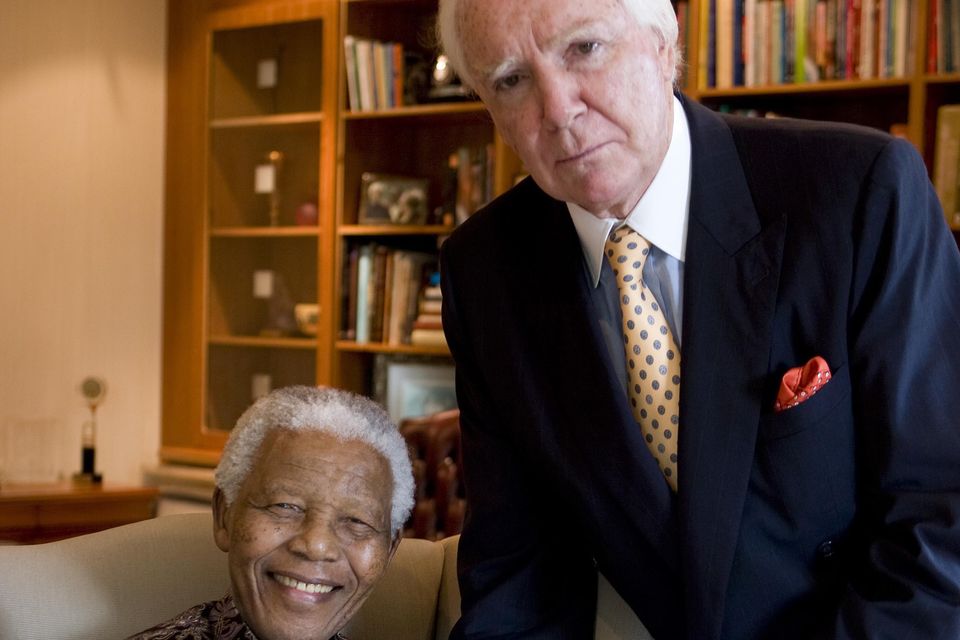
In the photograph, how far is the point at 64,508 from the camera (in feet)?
13.2

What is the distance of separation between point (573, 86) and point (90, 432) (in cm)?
365

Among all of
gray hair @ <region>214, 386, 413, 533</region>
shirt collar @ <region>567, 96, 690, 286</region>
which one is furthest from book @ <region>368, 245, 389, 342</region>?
shirt collar @ <region>567, 96, 690, 286</region>

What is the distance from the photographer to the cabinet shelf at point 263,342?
4.44 m

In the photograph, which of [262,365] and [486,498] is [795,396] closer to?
[486,498]

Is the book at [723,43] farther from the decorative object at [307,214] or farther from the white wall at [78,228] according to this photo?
the white wall at [78,228]

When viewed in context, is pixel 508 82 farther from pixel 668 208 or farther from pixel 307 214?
pixel 307 214

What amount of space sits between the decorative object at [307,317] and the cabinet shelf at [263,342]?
4cm

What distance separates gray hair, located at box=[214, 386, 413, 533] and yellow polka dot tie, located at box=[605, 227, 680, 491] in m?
0.41

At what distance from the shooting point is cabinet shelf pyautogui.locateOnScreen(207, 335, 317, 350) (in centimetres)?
444

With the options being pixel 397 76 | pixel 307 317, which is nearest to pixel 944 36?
pixel 397 76

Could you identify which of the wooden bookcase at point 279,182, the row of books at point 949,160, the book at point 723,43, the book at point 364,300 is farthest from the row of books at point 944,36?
the book at point 364,300

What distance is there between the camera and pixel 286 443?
158 centimetres

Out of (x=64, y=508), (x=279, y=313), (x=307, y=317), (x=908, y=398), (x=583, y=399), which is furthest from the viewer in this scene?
(x=279, y=313)

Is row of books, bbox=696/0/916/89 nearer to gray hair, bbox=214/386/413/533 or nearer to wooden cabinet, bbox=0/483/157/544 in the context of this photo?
gray hair, bbox=214/386/413/533
